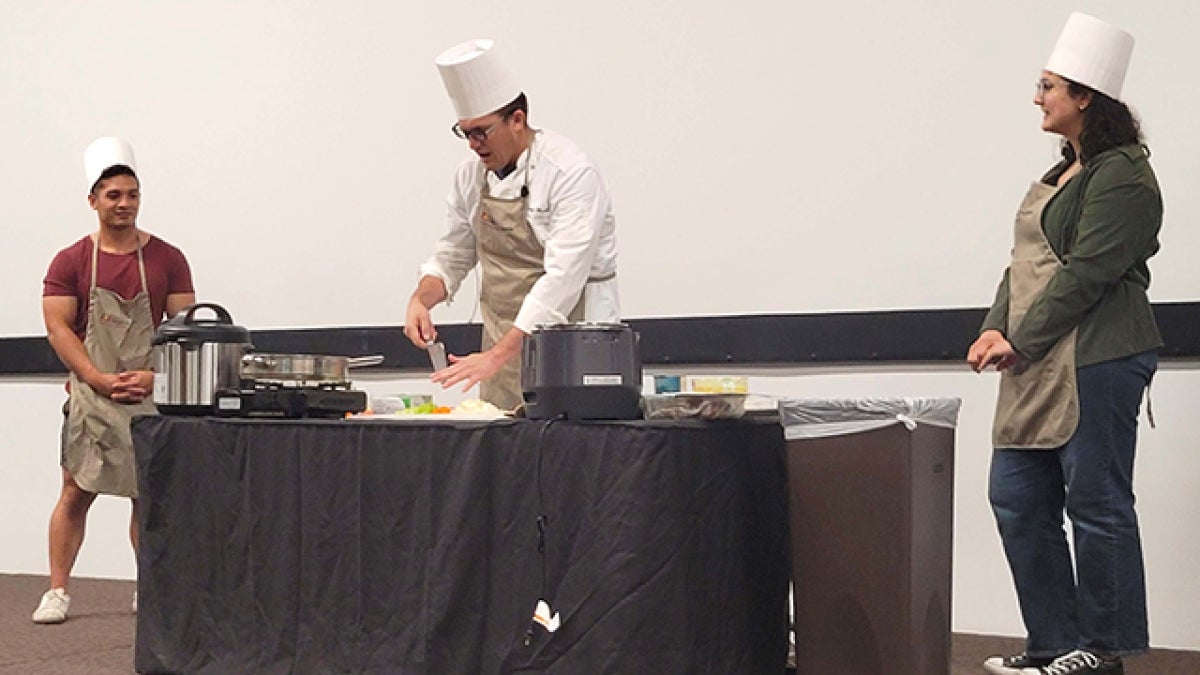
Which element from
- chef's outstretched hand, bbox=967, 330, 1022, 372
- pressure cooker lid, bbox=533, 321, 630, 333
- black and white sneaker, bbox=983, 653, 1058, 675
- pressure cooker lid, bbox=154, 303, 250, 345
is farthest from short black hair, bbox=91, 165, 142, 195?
black and white sneaker, bbox=983, 653, 1058, 675

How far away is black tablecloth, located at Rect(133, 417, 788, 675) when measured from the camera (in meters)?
2.71

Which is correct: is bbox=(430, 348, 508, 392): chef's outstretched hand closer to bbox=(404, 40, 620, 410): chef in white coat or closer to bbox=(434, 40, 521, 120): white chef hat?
bbox=(404, 40, 620, 410): chef in white coat

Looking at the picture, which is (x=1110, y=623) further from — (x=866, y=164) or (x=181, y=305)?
(x=181, y=305)

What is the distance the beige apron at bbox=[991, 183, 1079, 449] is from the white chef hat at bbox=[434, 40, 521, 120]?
1183 millimetres

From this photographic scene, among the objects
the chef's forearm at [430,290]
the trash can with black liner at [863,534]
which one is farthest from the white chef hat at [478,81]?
the trash can with black liner at [863,534]

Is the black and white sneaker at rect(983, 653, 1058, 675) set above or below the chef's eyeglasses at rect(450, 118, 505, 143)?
below

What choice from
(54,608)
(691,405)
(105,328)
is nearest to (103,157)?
(105,328)

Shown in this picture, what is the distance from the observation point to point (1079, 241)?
10.0 ft

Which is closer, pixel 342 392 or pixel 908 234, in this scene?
pixel 342 392

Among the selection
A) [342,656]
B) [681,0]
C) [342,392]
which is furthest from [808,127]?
[342,656]

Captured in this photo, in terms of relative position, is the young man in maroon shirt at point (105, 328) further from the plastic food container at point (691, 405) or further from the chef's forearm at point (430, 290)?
the plastic food container at point (691, 405)

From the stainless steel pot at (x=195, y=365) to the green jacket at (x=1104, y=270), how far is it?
5.65ft

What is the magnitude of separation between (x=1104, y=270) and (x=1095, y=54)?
1.49 feet

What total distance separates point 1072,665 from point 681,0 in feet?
7.57
